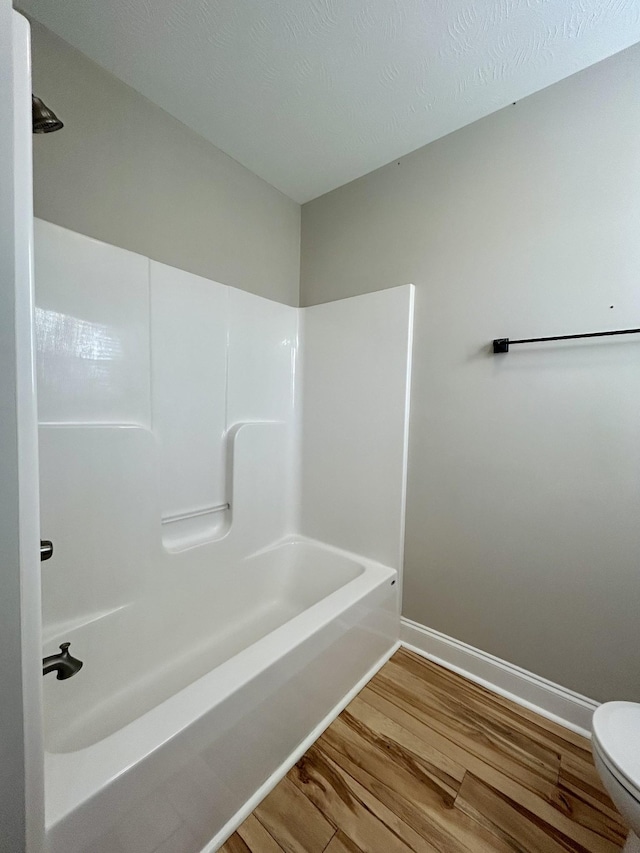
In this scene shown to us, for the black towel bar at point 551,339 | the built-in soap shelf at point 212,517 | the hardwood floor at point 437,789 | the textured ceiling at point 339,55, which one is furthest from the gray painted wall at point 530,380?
the built-in soap shelf at point 212,517

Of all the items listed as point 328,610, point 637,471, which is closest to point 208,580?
point 328,610

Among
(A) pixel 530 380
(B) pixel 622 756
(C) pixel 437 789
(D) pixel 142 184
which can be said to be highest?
(D) pixel 142 184

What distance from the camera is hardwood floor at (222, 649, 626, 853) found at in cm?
98

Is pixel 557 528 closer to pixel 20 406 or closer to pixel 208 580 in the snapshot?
pixel 208 580

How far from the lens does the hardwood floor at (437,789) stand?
98 cm

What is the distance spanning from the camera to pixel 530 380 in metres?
1.41

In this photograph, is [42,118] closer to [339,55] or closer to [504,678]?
[339,55]

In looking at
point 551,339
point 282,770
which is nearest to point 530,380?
point 551,339

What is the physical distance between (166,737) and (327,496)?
1.34 metres

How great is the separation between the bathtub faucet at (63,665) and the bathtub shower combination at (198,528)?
0.16m

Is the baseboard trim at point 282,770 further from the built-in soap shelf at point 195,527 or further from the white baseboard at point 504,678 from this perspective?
the built-in soap shelf at point 195,527

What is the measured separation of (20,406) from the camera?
50cm

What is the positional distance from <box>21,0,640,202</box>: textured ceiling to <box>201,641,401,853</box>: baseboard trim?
2.52 m

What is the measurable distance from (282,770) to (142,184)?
236cm
